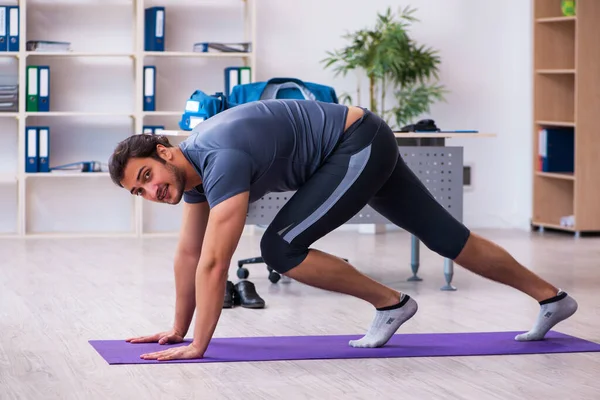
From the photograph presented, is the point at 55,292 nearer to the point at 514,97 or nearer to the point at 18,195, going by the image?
the point at 18,195

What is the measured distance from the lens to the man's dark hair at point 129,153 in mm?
2770

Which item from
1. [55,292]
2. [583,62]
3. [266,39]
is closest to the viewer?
[55,292]

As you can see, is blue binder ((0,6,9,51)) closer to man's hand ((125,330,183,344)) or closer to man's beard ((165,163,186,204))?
man's hand ((125,330,183,344))

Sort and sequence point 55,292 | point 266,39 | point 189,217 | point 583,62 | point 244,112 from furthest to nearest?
point 266,39, point 583,62, point 55,292, point 189,217, point 244,112

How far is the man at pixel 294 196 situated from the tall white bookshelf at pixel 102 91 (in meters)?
3.82

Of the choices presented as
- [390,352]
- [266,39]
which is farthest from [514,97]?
[390,352]

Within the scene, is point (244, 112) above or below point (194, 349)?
above

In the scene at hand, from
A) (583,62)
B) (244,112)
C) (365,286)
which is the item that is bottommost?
(365,286)

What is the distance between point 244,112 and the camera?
9.45 feet

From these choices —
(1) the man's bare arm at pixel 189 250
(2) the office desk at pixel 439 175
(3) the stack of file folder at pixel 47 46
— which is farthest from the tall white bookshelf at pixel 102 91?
(1) the man's bare arm at pixel 189 250

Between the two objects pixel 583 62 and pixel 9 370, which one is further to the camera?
pixel 583 62

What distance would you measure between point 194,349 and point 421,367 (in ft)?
2.01

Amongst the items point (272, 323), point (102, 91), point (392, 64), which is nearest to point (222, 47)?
point (102, 91)

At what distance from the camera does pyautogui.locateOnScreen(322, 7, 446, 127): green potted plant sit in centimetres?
675
